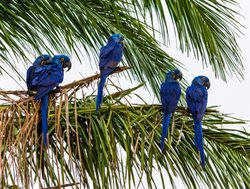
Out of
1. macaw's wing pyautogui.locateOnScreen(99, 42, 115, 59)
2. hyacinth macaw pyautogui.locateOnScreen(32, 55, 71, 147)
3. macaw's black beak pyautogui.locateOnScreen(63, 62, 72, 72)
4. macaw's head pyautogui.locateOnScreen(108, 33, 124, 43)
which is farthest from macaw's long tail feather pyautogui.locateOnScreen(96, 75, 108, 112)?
macaw's head pyautogui.locateOnScreen(108, 33, 124, 43)

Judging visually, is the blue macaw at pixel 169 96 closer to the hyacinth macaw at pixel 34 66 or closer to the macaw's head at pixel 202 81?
the macaw's head at pixel 202 81

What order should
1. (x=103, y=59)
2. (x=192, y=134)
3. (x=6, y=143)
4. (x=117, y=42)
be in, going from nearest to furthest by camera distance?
(x=6, y=143) → (x=192, y=134) → (x=103, y=59) → (x=117, y=42)

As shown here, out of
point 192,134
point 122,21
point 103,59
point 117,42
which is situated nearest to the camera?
point 192,134

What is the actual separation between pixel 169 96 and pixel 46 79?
509mm

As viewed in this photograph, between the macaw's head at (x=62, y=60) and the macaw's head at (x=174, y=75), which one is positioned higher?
the macaw's head at (x=62, y=60)

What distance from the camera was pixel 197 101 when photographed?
285cm

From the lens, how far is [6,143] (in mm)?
2266

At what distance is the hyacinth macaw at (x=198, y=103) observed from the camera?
255cm

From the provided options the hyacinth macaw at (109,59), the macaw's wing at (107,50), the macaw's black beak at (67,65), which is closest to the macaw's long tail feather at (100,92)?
the hyacinth macaw at (109,59)

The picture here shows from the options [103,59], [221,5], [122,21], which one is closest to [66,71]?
[103,59]

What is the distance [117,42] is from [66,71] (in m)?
0.27

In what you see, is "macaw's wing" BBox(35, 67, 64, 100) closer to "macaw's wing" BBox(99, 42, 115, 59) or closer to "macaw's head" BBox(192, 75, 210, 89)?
"macaw's wing" BBox(99, 42, 115, 59)

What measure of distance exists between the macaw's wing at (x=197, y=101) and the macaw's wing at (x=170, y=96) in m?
0.06

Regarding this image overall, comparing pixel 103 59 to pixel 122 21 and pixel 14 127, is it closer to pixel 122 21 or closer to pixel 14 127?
pixel 14 127
